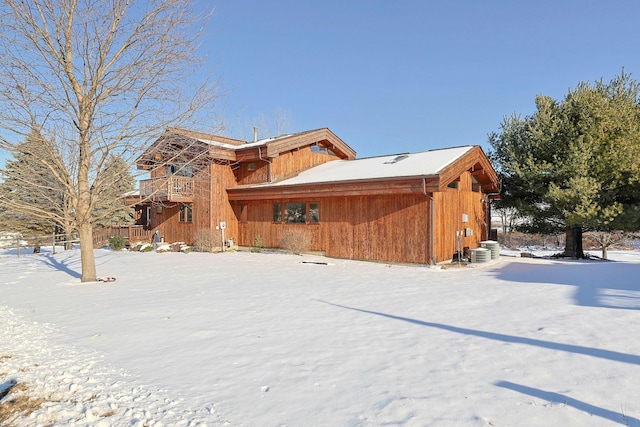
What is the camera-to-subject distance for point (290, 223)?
52.3 feet

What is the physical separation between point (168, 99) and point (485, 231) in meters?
14.3

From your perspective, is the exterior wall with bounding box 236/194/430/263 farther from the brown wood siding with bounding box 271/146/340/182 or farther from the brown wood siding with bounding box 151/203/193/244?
the brown wood siding with bounding box 151/203/193/244

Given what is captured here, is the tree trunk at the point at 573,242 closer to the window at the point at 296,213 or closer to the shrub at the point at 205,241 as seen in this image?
the window at the point at 296,213

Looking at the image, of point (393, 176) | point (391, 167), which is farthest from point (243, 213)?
point (393, 176)

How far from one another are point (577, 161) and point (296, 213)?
11.3 m

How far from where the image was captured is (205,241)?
57.0ft

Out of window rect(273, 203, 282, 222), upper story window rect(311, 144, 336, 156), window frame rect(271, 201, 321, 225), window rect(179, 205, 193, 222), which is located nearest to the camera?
window frame rect(271, 201, 321, 225)

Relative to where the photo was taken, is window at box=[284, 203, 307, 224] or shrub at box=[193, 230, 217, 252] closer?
window at box=[284, 203, 307, 224]

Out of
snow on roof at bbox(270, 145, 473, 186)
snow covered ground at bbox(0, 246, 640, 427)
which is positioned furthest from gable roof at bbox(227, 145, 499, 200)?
snow covered ground at bbox(0, 246, 640, 427)

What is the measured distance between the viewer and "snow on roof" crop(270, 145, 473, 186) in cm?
1284

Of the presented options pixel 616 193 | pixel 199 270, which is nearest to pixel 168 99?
pixel 199 270

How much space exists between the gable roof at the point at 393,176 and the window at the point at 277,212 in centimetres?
68

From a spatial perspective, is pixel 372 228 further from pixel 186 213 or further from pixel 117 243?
pixel 117 243

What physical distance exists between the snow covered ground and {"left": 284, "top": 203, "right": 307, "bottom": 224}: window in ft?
22.9
